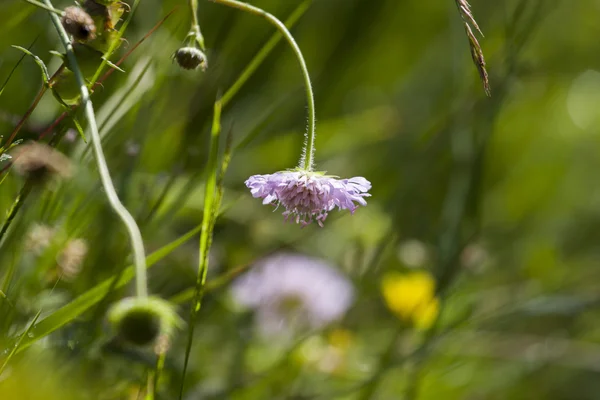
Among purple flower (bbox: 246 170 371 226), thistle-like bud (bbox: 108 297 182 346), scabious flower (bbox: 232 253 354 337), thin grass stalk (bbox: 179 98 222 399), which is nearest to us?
thistle-like bud (bbox: 108 297 182 346)

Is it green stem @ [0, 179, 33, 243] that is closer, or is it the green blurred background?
green stem @ [0, 179, 33, 243]

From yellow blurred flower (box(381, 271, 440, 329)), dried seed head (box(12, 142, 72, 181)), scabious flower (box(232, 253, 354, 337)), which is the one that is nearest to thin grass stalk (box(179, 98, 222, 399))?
dried seed head (box(12, 142, 72, 181))

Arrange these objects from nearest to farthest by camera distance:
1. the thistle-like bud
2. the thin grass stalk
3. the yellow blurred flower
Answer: the thistle-like bud < the thin grass stalk < the yellow blurred flower

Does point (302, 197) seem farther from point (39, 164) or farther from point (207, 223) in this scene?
point (39, 164)

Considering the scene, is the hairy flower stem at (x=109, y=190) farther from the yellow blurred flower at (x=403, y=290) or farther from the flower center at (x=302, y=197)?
the yellow blurred flower at (x=403, y=290)

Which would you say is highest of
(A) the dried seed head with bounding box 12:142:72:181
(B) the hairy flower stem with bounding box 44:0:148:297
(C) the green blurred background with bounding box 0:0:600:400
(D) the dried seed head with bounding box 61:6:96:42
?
(D) the dried seed head with bounding box 61:6:96:42

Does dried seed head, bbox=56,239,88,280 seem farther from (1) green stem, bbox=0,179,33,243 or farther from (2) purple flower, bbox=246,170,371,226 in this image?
(2) purple flower, bbox=246,170,371,226

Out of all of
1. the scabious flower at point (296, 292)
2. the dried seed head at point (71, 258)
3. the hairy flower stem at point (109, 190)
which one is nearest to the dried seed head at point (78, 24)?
the hairy flower stem at point (109, 190)

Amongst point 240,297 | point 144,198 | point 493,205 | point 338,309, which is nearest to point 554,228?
point 493,205
